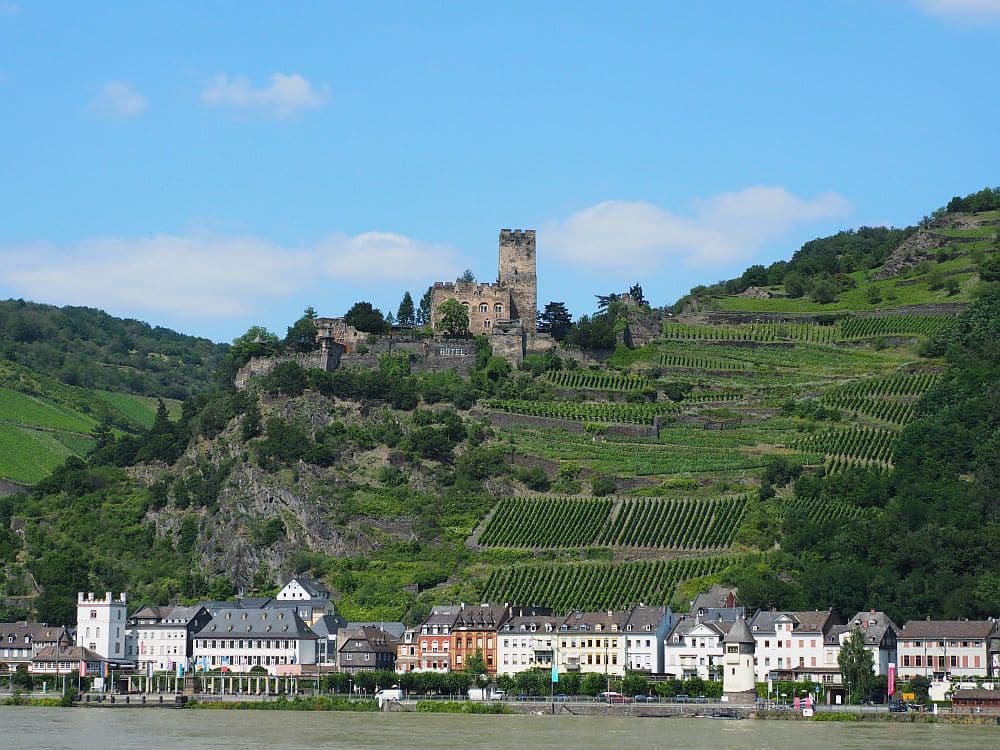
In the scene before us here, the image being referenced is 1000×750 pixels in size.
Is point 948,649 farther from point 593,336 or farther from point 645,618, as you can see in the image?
point 593,336

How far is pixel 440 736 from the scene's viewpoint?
72938 mm

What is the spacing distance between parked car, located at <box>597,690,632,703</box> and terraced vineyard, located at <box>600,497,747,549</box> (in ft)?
66.9

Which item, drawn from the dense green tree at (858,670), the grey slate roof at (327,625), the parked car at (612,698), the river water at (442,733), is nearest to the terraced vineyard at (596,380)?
the grey slate roof at (327,625)

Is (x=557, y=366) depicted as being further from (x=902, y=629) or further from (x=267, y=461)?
(x=902, y=629)

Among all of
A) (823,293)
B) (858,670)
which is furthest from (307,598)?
(823,293)

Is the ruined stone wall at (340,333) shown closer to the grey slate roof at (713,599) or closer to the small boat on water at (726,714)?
the grey slate roof at (713,599)

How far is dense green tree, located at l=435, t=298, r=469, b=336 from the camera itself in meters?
137

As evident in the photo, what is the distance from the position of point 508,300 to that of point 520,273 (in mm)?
2910

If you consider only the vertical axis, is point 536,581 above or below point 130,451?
below

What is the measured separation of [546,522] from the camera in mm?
113688

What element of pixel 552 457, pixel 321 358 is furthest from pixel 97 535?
pixel 552 457

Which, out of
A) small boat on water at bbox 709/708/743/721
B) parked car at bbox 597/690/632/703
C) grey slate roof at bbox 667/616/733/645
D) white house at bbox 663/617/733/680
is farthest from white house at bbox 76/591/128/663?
small boat on water at bbox 709/708/743/721

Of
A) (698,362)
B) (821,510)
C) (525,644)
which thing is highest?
(698,362)

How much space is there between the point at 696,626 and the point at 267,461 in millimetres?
35190
